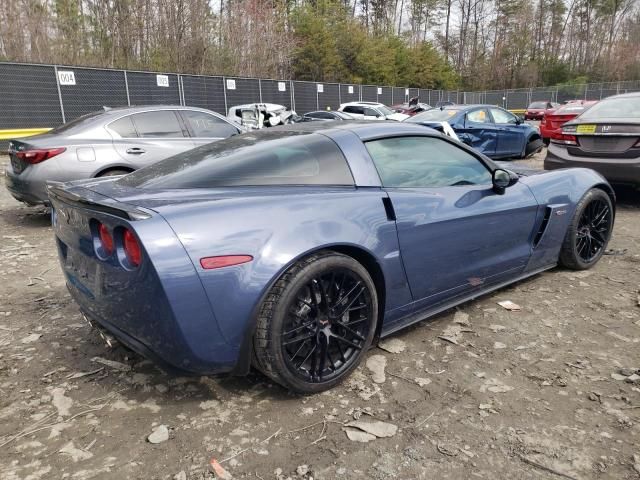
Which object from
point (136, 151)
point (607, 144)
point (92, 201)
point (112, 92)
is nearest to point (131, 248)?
point (92, 201)

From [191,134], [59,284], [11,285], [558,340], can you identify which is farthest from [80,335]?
[191,134]

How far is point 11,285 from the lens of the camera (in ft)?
13.5

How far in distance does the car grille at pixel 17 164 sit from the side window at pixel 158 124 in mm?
1385

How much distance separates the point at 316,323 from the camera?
2393 mm

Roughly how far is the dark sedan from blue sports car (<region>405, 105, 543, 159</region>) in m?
3.12

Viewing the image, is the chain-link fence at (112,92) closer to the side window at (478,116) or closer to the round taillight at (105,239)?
the side window at (478,116)

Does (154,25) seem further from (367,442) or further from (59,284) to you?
(367,442)

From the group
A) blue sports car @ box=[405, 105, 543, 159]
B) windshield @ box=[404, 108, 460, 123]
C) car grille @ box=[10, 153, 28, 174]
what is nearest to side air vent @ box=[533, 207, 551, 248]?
car grille @ box=[10, 153, 28, 174]

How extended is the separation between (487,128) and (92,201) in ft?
31.6

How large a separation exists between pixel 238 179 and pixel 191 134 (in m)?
4.69

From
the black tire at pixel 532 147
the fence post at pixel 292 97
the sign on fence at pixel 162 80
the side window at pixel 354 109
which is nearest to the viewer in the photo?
the black tire at pixel 532 147

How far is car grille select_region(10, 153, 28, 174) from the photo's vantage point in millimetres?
5668

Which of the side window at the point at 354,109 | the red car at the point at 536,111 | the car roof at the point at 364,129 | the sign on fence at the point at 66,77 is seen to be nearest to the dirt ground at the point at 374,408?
the car roof at the point at 364,129

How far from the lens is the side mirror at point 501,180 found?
3.23m
